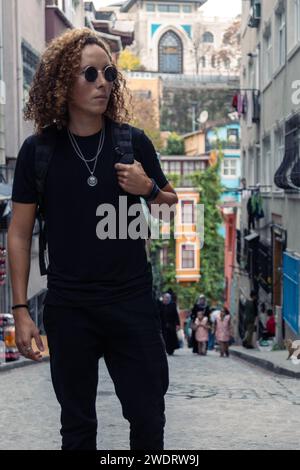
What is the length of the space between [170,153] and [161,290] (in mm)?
14364

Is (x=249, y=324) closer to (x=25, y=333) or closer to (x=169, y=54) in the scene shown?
(x=25, y=333)

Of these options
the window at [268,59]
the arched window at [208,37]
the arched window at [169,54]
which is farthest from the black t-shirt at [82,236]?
the arched window at [208,37]

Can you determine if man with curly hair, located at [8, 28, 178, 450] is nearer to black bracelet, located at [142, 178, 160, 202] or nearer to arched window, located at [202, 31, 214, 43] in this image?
black bracelet, located at [142, 178, 160, 202]

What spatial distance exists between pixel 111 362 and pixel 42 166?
845mm

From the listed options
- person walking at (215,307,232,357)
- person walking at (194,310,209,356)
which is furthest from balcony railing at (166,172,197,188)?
person walking at (194,310,209,356)

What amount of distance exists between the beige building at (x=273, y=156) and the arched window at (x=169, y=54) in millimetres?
78843

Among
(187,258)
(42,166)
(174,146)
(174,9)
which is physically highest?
(174,9)

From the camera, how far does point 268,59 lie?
2838 centimetres

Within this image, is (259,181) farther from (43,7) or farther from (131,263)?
(131,263)

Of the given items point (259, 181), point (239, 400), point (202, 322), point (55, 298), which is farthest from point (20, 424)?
point (259, 181)

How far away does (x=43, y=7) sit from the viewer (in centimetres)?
2480

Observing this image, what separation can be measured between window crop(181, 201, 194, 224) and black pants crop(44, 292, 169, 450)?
51.5m

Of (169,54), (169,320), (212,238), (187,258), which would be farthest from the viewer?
(169,54)

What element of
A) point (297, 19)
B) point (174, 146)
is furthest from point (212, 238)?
point (297, 19)
